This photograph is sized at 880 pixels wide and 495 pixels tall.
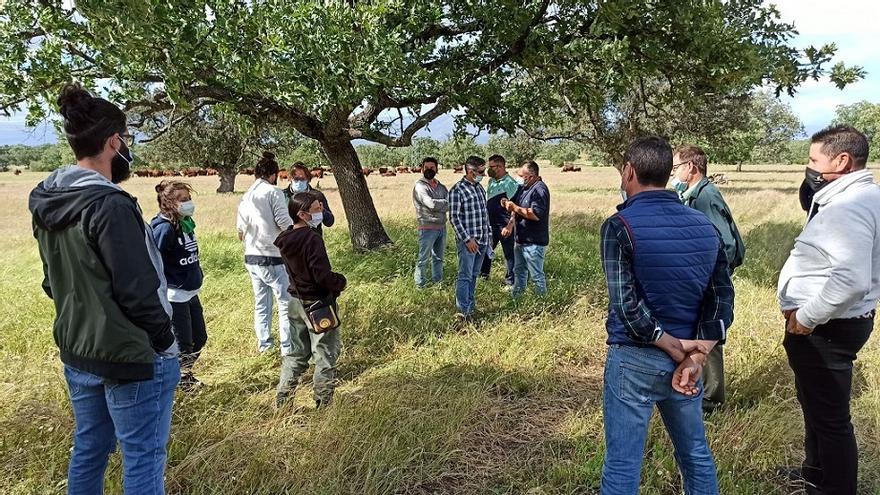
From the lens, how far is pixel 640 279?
2.45 m

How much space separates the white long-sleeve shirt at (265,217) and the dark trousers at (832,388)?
4.47 meters

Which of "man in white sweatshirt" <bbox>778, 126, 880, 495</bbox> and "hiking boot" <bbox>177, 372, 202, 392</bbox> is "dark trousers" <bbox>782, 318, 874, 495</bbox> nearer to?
"man in white sweatshirt" <bbox>778, 126, 880, 495</bbox>

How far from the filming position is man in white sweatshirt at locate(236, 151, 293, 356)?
5.51 meters

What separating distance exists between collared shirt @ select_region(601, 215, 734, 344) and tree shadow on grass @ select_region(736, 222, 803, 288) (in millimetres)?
5892

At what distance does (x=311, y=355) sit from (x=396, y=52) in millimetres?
3634

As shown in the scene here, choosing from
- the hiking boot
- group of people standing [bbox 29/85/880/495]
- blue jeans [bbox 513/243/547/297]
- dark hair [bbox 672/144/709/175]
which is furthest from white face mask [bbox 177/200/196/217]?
blue jeans [bbox 513/243/547/297]

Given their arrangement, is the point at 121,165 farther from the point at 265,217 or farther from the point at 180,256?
the point at 265,217

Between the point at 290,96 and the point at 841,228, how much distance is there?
5.53m

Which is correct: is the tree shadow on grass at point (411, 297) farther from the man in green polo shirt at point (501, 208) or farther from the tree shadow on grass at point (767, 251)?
the tree shadow on grass at point (767, 251)

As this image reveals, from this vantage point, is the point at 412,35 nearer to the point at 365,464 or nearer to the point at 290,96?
the point at 290,96

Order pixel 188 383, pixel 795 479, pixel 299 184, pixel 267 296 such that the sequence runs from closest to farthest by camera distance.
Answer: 1. pixel 795 479
2. pixel 188 383
3. pixel 267 296
4. pixel 299 184

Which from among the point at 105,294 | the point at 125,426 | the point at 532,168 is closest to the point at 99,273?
the point at 105,294

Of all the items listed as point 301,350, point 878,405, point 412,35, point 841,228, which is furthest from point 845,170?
point 412,35

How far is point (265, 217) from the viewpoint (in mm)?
5516
